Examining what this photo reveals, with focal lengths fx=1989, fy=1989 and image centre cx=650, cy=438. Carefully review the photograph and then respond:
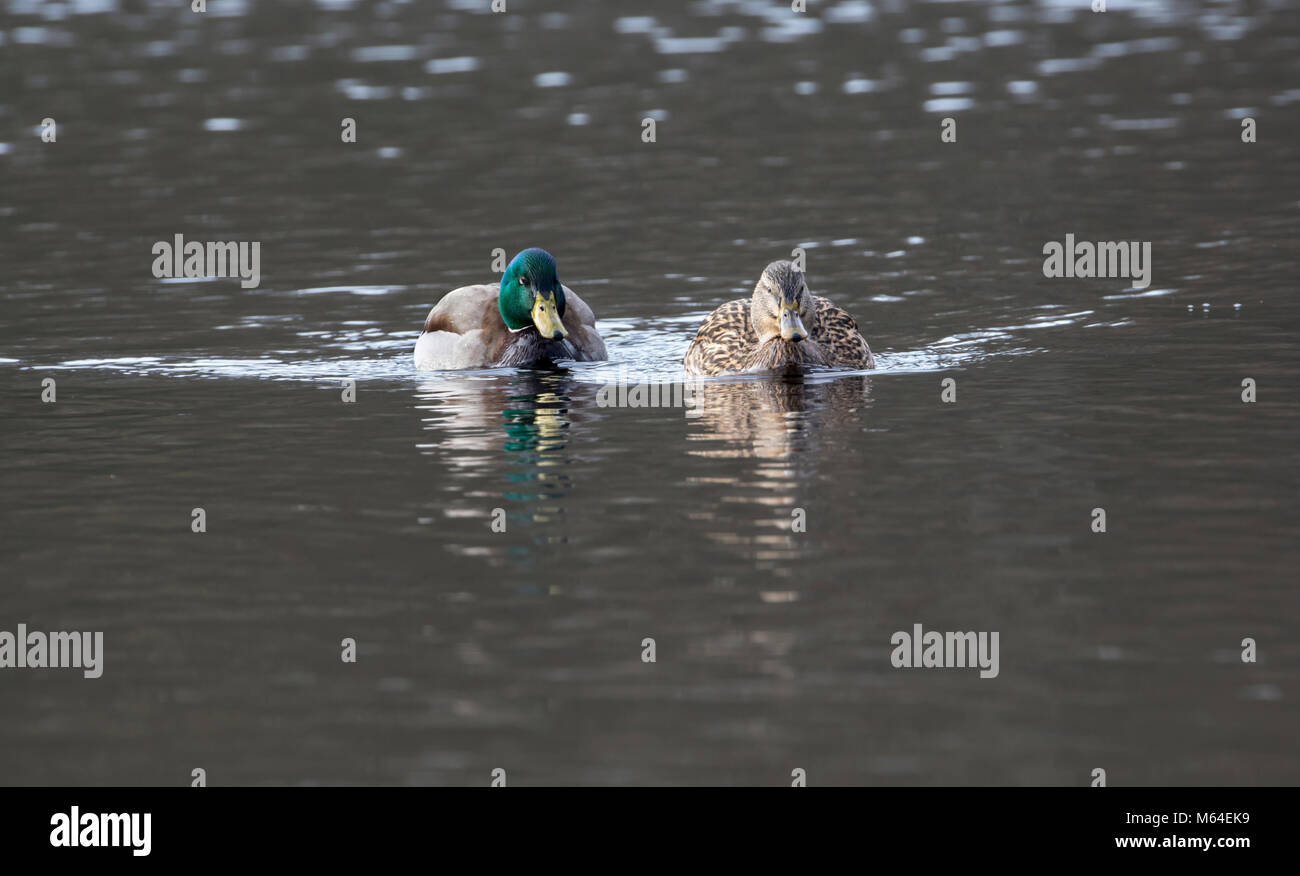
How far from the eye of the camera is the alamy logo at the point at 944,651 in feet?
28.9

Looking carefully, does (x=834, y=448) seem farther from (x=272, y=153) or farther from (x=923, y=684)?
(x=272, y=153)

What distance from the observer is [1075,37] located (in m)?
37.1

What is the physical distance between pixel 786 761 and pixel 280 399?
8783 millimetres

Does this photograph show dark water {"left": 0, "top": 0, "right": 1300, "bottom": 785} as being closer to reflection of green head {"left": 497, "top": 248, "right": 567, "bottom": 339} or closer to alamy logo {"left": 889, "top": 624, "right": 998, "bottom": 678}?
alamy logo {"left": 889, "top": 624, "right": 998, "bottom": 678}

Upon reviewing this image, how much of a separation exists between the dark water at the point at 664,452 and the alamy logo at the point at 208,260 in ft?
0.90

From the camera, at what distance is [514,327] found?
17438 mm

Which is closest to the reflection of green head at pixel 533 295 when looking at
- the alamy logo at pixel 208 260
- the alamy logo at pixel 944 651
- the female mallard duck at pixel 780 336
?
Result: the female mallard duck at pixel 780 336

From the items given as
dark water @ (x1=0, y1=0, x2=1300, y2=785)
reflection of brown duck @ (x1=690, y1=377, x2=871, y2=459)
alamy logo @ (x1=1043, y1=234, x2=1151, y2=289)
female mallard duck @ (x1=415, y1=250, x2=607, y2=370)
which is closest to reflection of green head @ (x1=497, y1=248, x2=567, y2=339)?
female mallard duck @ (x1=415, y1=250, x2=607, y2=370)

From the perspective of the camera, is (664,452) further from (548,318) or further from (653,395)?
(548,318)

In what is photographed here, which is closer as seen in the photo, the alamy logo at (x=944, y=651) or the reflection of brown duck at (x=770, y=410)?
the alamy logo at (x=944, y=651)

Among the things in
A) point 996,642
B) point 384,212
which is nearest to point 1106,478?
point 996,642

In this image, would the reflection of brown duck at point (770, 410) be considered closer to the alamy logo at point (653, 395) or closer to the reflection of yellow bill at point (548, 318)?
the alamy logo at point (653, 395)
